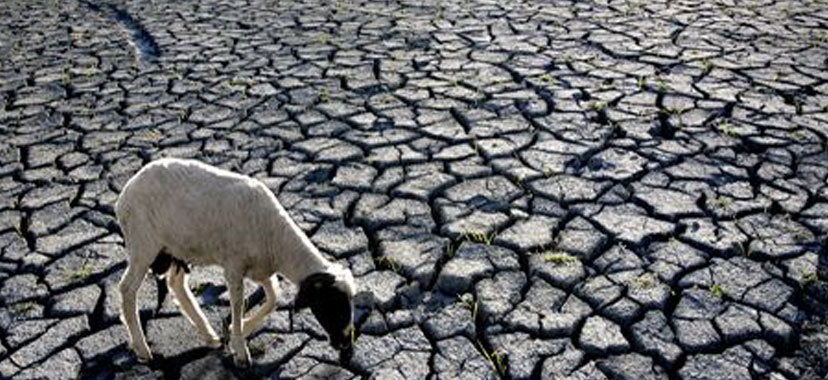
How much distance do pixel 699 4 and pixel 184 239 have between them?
8.56 metres

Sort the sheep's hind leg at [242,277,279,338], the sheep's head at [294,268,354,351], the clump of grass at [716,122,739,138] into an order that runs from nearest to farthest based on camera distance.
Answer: the sheep's head at [294,268,354,351]
the sheep's hind leg at [242,277,279,338]
the clump of grass at [716,122,739,138]

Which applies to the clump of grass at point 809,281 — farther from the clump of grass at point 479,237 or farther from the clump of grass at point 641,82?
the clump of grass at point 641,82

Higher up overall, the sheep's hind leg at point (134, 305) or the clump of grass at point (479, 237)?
the sheep's hind leg at point (134, 305)

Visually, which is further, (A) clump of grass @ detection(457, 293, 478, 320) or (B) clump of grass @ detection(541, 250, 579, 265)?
(B) clump of grass @ detection(541, 250, 579, 265)

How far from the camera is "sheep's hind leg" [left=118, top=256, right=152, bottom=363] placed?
352cm

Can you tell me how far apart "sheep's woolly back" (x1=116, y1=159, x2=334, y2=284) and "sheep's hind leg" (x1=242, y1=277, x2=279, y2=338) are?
18 cm

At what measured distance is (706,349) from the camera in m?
3.75

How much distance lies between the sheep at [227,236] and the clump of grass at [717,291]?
2068mm

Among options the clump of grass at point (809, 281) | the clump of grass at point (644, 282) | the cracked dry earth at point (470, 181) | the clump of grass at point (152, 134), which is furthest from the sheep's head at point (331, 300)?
the clump of grass at point (152, 134)

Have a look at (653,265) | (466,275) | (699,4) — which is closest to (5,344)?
(466,275)

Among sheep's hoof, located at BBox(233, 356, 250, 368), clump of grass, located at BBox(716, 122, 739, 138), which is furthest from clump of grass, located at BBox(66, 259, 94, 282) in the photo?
clump of grass, located at BBox(716, 122, 739, 138)

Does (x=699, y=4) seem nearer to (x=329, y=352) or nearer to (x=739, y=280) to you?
(x=739, y=280)

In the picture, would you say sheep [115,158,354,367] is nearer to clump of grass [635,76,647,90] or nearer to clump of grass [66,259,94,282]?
clump of grass [66,259,94,282]

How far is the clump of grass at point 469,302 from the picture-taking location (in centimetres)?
410
